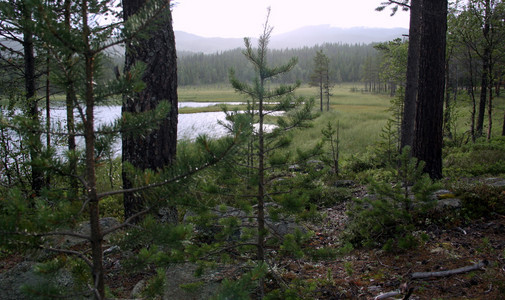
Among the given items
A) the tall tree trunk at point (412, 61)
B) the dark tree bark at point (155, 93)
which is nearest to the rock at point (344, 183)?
the tall tree trunk at point (412, 61)

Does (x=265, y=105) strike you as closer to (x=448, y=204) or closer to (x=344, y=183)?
(x=448, y=204)

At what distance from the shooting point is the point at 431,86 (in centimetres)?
672

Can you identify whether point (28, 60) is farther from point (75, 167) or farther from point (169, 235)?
point (169, 235)

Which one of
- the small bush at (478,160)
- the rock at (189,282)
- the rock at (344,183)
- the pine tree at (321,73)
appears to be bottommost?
the rock at (344,183)

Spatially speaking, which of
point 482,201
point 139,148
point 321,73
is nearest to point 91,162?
point 139,148

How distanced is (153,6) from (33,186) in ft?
19.3

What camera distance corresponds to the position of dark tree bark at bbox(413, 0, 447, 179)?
6.54 meters

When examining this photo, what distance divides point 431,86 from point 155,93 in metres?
5.66

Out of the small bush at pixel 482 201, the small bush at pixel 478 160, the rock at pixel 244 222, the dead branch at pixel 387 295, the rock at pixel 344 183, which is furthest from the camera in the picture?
the rock at pixel 344 183

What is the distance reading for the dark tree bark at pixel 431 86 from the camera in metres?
6.54

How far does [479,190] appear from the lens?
4.93 m

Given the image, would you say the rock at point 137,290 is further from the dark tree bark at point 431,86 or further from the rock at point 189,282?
the dark tree bark at point 431,86

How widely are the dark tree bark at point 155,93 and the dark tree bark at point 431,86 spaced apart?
528 centimetres

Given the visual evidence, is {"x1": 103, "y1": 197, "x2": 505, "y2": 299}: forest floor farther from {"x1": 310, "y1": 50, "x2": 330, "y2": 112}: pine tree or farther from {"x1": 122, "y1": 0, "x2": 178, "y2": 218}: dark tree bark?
{"x1": 310, "y1": 50, "x2": 330, "y2": 112}: pine tree
